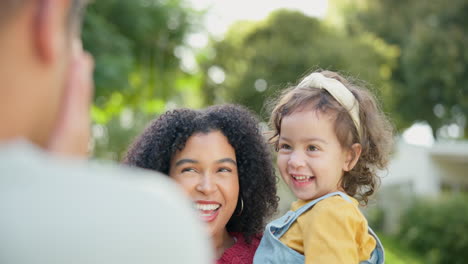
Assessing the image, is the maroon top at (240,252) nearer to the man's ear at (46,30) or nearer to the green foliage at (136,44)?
the man's ear at (46,30)

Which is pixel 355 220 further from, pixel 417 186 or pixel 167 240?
pixel 417 186

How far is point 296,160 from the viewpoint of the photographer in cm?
309

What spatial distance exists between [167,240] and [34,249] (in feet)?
0.68

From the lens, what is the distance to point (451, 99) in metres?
28.8

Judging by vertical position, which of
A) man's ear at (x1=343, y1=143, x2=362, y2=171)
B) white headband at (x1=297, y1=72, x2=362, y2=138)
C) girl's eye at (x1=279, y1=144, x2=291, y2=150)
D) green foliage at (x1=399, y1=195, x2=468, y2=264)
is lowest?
green foliage at (x1=399, y1=195, x2=468, y2=264)

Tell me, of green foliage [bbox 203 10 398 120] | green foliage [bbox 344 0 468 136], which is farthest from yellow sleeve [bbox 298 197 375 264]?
green foliage [bbox 344 0 468 136]

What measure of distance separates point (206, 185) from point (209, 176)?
6 centimetres

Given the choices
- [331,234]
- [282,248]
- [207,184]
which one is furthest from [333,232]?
[207,184]

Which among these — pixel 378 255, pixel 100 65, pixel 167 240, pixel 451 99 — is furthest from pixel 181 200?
pixel 451 99

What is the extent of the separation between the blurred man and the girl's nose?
189cm

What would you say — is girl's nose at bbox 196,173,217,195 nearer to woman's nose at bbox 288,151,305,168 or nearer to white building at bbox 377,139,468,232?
woman's nose at bbox 288,151,305,168

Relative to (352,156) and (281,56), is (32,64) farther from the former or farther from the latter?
(281,56)

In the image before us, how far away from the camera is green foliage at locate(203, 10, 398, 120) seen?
23539 mm

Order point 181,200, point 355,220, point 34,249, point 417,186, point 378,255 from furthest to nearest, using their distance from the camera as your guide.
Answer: point 417,186
point 378,255
point 355,220
point 181,200
point 34,249
